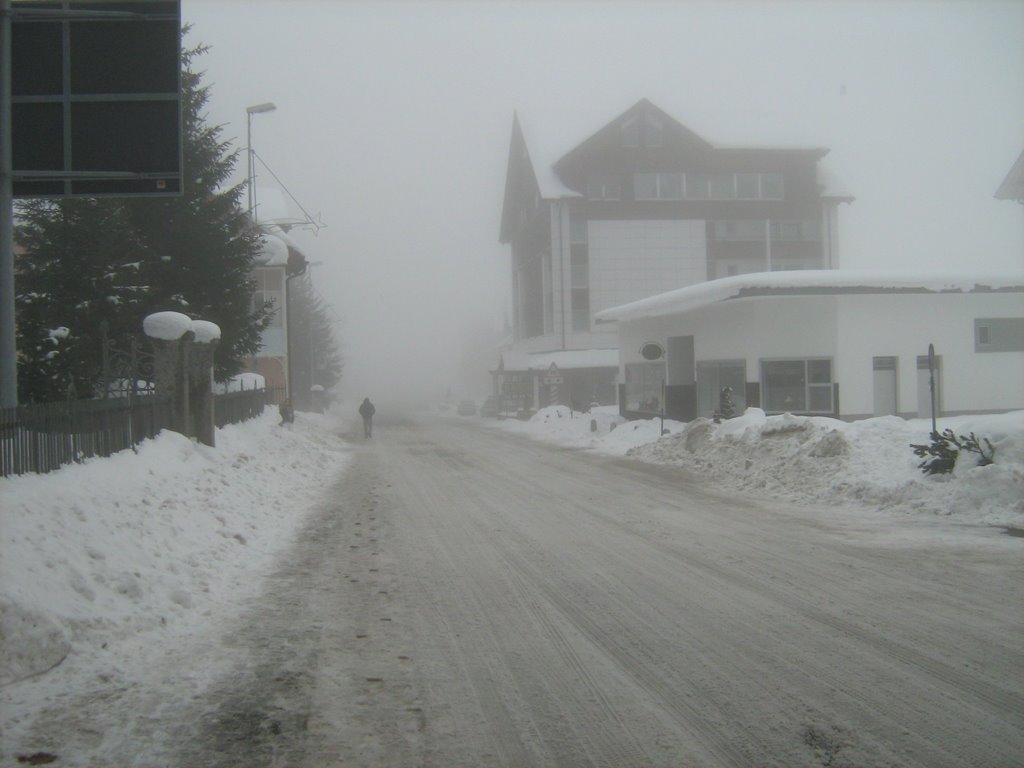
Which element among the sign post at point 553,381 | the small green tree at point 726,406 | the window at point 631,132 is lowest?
the small green tree at point 726,406

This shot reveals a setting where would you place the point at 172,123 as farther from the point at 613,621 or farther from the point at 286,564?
the point at 613,621

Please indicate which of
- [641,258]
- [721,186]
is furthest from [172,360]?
[721,186]

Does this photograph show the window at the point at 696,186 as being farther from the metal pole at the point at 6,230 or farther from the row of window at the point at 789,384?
the metal pole at the point at 6,230

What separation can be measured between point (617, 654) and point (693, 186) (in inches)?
2164

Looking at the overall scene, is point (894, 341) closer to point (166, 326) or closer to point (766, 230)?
point (166, 326)

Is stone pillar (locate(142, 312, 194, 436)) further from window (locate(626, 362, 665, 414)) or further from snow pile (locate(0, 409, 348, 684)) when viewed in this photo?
window (locate(626, 362, 665, 414))

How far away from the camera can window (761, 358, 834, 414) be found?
2675 centimetres

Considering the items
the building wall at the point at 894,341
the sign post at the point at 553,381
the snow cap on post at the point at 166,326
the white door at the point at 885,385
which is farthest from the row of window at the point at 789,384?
the snow cap on post at the point at 166,326

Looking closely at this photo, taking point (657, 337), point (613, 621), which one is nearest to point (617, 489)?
point (613, 621)

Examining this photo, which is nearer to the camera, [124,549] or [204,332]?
[124,549]

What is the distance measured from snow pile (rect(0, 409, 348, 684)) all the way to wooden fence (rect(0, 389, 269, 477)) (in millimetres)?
185

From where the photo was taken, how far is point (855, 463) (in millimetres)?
15281

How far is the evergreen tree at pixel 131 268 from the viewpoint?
2019 centimetres

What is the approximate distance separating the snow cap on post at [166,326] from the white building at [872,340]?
1636cm
